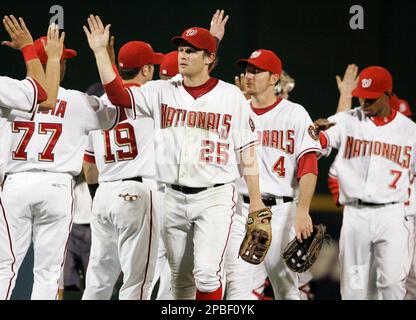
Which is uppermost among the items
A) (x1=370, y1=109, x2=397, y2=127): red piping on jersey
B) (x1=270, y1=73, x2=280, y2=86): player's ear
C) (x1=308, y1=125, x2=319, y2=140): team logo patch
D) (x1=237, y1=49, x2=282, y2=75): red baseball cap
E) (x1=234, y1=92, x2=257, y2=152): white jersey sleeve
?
(x1=237, y1=49, x2=282, y2=75): red baseball cap

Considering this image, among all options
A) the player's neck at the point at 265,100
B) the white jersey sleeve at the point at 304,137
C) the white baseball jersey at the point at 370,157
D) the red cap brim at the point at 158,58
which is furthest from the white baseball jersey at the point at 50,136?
the white baseball jersey at the point at 370,157

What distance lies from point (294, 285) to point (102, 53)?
183cm

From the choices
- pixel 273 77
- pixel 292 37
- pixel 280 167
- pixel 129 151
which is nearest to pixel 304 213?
pixel 280 167

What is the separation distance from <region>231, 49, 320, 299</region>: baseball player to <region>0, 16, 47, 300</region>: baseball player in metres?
1.55

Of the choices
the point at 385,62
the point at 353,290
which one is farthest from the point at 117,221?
the point at 385,62

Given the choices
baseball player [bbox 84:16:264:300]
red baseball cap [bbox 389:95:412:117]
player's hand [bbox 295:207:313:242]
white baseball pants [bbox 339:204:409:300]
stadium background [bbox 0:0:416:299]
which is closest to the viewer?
baseball player [bbox 84:16:264:300]

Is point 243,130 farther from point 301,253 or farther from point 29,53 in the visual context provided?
Result: point 29,53

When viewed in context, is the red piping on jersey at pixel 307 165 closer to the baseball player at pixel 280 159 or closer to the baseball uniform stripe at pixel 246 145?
the baseball player at pixel 280 159

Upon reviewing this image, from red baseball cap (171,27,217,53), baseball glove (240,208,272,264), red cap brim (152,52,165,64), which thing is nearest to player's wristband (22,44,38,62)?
red baseball cap (171,27,217,53)

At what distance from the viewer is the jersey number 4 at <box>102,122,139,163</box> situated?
A: 4.61 metres

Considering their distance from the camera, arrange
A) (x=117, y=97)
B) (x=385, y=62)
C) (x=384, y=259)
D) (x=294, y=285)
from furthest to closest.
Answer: (x=385, y=62) < (x=384, y=259) < (x=294, y=285) < (x=117, y=97)

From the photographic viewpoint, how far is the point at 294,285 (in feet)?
15.2

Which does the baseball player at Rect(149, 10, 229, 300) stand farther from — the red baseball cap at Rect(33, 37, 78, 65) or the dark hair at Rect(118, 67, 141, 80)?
the red baseball cap at Rect(33, 37, 78, 65)
